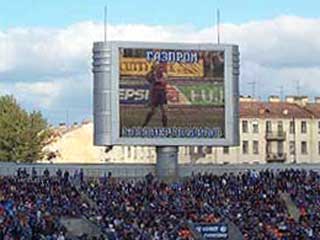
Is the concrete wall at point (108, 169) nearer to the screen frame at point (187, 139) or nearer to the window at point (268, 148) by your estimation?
the screen frame at point (187, 139)

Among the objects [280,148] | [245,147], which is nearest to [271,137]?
[280,148]

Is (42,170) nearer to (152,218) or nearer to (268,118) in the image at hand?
(152,218)

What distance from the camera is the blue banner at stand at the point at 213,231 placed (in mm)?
50281

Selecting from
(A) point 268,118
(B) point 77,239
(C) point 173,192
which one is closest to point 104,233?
(B) point 77,239

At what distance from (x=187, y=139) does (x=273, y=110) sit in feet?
157

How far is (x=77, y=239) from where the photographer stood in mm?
46094

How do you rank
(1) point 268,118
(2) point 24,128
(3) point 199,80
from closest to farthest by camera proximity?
(3) point 199,80 → (2) point 24,128 → (1) point 268,118

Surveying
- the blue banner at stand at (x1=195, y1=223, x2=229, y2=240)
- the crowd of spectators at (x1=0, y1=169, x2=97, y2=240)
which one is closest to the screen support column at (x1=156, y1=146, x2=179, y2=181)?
the crowd of spectators at (x1=0, y1=169, x2=97, y2=240)

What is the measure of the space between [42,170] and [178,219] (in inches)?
357

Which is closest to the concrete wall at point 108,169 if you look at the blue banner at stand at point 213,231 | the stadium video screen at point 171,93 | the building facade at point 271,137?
the stadium video screen at point 171,93

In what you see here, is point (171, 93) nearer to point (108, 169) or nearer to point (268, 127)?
point (108, 169)

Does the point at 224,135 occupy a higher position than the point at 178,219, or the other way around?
the point at 224,135

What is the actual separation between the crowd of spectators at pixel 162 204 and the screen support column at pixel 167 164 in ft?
1.82

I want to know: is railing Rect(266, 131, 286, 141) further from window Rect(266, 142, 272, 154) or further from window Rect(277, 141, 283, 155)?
window Rect(266, 142, 272, 154)
